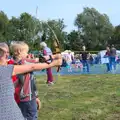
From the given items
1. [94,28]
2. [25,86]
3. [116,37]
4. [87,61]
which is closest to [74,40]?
[94,28]

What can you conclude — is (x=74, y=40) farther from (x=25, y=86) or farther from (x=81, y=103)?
(x=25, y=86)

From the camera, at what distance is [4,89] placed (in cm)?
416

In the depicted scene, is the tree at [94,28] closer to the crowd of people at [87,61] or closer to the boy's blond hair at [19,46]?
the crowd of people at [87,61]

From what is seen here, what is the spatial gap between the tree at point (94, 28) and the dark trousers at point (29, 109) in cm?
9299

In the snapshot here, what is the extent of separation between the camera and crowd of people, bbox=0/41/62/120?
13.7 ft

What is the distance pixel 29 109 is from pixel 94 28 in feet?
310

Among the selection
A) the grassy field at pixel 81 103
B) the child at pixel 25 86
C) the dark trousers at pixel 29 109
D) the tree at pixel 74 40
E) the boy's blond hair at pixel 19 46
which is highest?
the tree at pixel 74 40

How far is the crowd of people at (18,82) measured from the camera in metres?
4.16

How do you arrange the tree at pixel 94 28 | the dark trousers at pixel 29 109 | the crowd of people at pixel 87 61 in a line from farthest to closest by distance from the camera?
the tree at pixel 94 28 → the crowd of people at pixel 87 61 → the dark trousers at pixel 29 109

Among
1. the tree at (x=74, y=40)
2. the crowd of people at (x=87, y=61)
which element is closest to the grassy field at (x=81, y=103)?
the crowd of people at (x=87, y=61)

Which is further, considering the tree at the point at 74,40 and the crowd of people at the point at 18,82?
the tree at the point at 74,40

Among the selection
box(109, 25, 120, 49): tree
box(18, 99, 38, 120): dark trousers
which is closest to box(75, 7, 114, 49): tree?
box(109, 25, 120, 49): tree

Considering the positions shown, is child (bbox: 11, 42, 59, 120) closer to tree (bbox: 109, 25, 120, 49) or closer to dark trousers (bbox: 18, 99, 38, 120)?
dark trousers (bbox: 18, 99, 38, 120)

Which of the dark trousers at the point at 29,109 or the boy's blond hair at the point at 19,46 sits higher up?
the boy's blond hair at the point at 19,46
